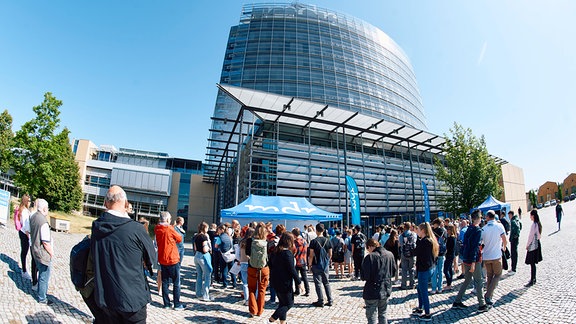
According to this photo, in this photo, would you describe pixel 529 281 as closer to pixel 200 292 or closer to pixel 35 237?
pixel 200 292

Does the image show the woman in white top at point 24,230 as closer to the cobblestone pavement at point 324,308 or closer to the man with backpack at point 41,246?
the cobblestone pavement at point 324,308

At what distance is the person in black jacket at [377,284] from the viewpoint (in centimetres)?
467

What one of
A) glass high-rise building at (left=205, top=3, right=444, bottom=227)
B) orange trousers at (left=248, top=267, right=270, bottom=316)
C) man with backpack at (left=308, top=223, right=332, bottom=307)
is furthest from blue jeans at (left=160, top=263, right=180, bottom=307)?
glass high-rise building at (left=205, top=3, right=444, bottom=227)

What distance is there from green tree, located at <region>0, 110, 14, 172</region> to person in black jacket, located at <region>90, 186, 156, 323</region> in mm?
26409

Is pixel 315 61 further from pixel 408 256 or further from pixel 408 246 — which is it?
pixel 408 256

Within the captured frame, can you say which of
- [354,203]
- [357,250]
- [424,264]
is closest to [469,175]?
[354,203]

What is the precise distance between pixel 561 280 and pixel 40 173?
29.0 metres

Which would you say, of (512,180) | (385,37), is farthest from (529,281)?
(385,37)

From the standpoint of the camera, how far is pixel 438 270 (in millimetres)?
7738

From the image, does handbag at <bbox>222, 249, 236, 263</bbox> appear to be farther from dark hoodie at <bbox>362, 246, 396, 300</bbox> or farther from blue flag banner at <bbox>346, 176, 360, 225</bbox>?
blue flag banner at <bbox>346, 176, 360, 225</bbox>

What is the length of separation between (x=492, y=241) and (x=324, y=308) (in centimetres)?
379

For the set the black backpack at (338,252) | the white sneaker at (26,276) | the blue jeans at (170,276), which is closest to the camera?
the blue jeans at (170,276)

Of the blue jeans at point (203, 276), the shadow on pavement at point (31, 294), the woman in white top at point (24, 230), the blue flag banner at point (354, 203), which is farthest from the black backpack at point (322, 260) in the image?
the blue flag banner at point (354, 203)

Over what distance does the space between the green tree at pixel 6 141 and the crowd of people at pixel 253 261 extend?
67.1 ft
